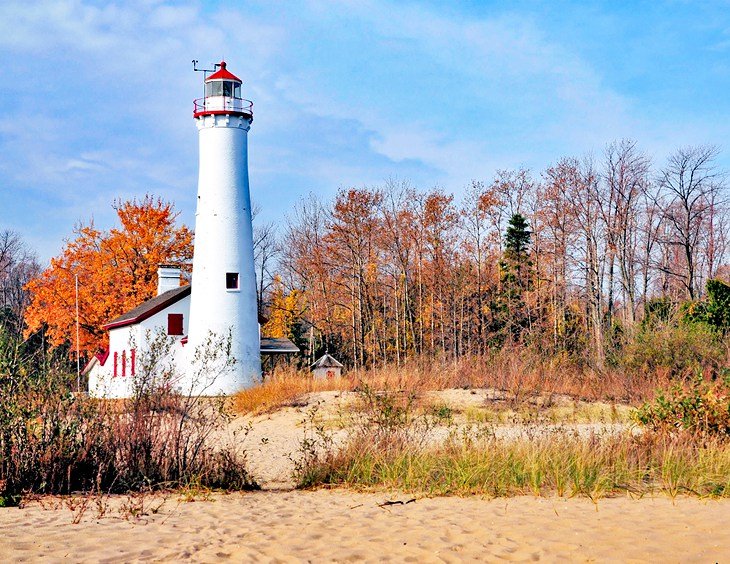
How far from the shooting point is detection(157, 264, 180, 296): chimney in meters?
35.6

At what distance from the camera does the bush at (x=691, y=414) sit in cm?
1261

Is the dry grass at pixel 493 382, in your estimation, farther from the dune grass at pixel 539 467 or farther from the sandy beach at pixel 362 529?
the sandy beach at pixel 362 529

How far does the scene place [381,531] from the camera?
8414 mm

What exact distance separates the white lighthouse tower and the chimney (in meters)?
9.72

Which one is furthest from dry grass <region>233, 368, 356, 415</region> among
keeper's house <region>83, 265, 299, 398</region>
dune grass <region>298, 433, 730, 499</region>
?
dune grass <region>298, 433, 730, 499</region>

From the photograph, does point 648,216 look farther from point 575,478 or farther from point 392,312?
point 575,478

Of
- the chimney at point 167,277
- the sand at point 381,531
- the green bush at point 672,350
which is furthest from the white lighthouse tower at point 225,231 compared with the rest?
the sand at point 381,531

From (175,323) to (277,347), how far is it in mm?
4576

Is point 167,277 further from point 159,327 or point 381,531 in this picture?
point 381,531

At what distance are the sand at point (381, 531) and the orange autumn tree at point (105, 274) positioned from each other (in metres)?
30.9

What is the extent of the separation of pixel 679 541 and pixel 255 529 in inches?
172

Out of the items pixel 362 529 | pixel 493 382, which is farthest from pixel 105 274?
pixel 362 529

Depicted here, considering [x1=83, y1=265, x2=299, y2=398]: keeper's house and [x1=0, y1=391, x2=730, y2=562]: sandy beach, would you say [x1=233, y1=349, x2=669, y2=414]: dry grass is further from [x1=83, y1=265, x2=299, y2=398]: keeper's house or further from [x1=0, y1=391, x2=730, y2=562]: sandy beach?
[x1=0, y1=391, x2=730, y2=562]: sandy beach

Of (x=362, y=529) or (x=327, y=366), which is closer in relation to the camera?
(x=362, y=529)
